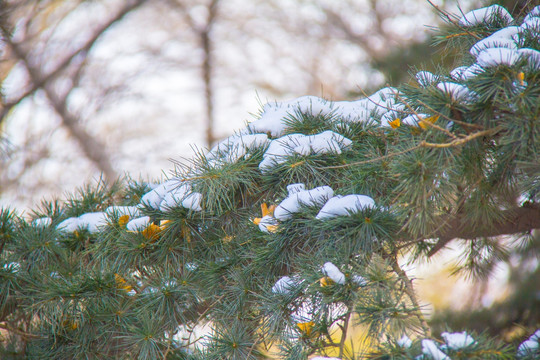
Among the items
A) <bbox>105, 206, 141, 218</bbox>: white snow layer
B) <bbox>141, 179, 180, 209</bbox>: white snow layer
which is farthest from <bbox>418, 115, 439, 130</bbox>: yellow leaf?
<bbox>105, 206, 141, 218</bbox>: white snow layer

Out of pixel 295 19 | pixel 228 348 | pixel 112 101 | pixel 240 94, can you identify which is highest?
pixel 295 19

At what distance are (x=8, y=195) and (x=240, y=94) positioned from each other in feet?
7.77

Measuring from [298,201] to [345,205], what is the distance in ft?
0.31

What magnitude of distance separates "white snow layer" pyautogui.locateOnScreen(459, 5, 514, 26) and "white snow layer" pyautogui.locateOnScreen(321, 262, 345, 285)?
0.61m

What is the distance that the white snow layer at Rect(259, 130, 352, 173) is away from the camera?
955 mm

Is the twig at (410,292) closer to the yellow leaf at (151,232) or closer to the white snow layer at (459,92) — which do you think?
the white snow layer at (459,92)

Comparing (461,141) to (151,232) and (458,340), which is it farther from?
(151,232)

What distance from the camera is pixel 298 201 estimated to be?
86 centimetres

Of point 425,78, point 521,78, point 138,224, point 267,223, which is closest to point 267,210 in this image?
point 267,223

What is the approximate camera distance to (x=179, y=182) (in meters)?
0.99

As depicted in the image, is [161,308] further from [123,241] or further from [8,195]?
[8,195]

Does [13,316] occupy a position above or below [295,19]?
below

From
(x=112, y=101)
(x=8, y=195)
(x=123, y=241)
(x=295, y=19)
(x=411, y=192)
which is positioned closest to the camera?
(x=411, y=192)

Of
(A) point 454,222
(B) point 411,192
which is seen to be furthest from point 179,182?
(A) point 454,222
